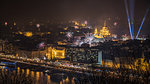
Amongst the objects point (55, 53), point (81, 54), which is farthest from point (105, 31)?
point (55, 53)

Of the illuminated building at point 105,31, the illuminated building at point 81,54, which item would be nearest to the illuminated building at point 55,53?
the illuminated building at point 81,54

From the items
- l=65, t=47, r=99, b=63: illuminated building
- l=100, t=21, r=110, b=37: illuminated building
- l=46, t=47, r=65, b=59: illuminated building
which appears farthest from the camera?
l=100, t=21, r=110, b=37: illuminated building

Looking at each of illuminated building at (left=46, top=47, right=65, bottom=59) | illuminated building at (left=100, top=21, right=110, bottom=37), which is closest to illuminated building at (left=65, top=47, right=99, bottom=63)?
illuminated building at (left=46, top=47, right=65, bottom=59)

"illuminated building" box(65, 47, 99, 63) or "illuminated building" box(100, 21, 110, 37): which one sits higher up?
"illuminated building" box(100, 21, 110, 37)

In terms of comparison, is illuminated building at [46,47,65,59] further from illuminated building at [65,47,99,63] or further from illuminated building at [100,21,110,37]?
illuminated building at [100,21,110,37]

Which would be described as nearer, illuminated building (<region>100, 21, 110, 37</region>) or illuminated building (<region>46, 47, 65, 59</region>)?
illuminated building (<region>46, 47, 65, 59</region>)

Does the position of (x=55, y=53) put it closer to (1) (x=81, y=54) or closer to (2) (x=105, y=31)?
(1) (x=81, y=54)

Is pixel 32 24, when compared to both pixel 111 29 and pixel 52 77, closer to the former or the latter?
pixel 111 29

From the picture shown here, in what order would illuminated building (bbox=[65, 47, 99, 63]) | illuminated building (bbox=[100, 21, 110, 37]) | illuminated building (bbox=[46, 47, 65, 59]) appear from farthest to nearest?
illuminated building (bbox=[100, 21, 110, 37]) < illuminated building (bbox=[46, 47, 65, 59]) < illuminated building (bbox=[65, 47, 99, 63])

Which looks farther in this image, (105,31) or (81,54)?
(105,31)

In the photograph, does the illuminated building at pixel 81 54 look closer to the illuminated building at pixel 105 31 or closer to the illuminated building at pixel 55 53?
the illuminated building at pixel 55 53

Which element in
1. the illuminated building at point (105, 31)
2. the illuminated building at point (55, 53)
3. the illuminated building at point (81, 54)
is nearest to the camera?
the illuminated building at point (81, 54)
